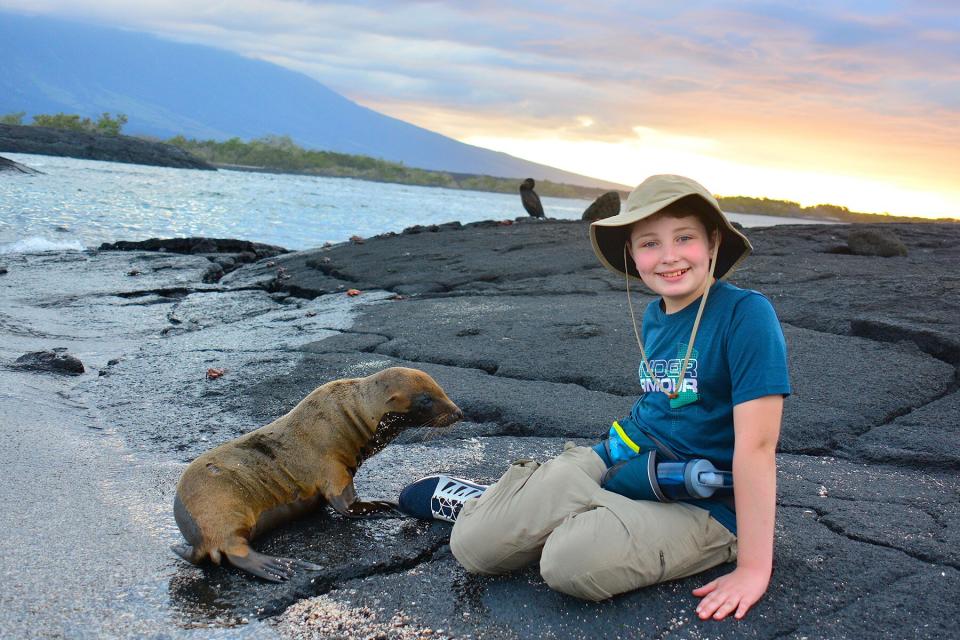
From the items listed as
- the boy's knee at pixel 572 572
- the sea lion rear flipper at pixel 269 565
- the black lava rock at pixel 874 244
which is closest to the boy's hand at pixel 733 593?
the boy's knee at pixel 572 572

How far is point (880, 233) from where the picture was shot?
12.4 metres

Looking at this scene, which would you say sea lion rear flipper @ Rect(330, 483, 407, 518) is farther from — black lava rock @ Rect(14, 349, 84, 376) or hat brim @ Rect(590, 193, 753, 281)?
black lava rock @ Rect(14, 349, 84, 376)

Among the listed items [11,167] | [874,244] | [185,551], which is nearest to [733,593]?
[185,551]

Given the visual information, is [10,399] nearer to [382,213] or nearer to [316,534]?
[316,534]

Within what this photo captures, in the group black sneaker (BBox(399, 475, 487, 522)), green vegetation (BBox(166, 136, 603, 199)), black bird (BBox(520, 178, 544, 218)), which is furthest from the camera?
green vegetation (BBox(166, 136, 603, 199))

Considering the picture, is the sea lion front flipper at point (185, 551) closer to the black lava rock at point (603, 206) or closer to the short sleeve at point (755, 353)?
the short sleeve at point (755, 353)

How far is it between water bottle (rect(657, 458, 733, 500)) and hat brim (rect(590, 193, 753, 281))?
31.6 inches

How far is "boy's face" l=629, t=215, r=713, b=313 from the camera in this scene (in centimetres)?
320

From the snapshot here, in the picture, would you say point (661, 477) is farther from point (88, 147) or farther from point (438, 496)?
point (88, 147)

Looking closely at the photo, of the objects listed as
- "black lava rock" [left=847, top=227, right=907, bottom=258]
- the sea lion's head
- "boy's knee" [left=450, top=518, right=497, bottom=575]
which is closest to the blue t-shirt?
"boy's knee" [left=450, top=518, right=497, bottom=575]

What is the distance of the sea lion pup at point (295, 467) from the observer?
11.2ft

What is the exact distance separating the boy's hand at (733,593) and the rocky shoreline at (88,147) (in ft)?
260

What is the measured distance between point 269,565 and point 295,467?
0.61m

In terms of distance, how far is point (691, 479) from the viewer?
118 inches
